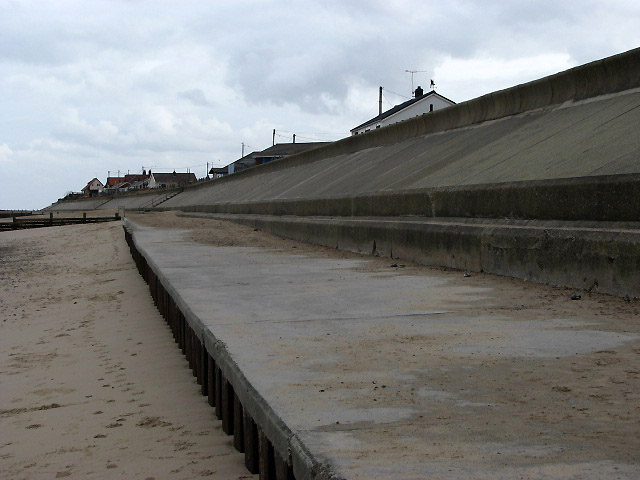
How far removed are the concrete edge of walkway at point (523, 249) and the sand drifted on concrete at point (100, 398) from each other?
3480 mm

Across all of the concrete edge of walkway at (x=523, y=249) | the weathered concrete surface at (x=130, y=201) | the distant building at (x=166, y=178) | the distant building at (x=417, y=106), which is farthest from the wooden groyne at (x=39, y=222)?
the distant building at (x=166, y=178)

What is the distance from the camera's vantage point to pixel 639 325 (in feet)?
16.6

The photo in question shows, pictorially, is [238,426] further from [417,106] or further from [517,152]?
[417,106]

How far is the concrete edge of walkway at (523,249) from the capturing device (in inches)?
247

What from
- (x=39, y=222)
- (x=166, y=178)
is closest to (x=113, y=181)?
(x=166, y=178)

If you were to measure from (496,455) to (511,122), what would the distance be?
10.7 meters

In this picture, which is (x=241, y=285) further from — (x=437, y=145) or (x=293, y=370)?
(x=437, y=145)

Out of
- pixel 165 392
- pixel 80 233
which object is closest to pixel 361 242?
pixel 165 392

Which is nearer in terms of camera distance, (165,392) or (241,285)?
(165,392)

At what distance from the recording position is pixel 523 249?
7.61m

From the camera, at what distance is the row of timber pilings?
323 cm

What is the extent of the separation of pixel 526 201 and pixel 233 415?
4847 mm

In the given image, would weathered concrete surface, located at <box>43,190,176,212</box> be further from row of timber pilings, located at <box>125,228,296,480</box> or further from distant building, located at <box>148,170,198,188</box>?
row of timber pilings, located at <box>125,228,296,480</box>

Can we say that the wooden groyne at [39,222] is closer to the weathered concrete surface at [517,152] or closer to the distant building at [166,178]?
the weathered concrete surface at [517,152]
